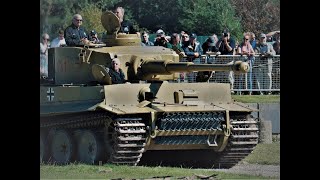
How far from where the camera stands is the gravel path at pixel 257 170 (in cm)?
1616

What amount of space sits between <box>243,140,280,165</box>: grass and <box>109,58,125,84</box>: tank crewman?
2.89m

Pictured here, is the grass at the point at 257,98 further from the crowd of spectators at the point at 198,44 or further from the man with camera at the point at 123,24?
the man with camera at the point at 123,24

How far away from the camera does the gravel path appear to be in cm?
1616

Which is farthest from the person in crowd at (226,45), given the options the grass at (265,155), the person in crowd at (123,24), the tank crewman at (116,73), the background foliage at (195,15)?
the tank crewman at (116,73)

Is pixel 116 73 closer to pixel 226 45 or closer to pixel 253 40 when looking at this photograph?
pixel 226 45

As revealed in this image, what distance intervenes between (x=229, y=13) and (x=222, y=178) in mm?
4713

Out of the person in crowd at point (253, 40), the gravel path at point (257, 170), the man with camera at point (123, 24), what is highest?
the man with camera at point (123, 24)

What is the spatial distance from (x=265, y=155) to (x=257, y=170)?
1.80 m

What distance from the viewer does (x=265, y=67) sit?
887 inches

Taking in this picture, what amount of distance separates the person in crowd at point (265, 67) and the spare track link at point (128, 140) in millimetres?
5831

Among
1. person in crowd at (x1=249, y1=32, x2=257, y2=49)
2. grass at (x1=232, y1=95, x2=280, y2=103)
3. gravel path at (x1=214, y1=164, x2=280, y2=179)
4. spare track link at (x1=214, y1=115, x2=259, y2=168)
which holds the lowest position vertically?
gravel path at (x1=214, y1=164, x2=280, y2=179)

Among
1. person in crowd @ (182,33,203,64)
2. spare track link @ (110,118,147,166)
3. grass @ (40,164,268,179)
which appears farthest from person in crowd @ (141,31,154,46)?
grass @ (40,164,268,179)

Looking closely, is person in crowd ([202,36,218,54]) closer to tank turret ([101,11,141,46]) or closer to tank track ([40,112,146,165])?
tank turret ([101,11,141,46])
